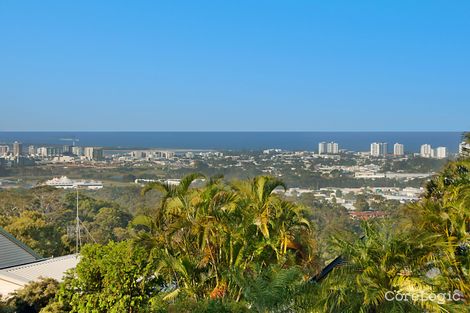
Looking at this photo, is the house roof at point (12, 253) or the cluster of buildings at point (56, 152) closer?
the house roof at point (12, 253)

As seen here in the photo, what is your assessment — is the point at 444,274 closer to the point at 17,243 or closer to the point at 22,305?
the point at 22,305

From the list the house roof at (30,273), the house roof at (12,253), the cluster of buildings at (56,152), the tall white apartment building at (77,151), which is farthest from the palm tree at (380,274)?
the tall white apartment building at (77,151)

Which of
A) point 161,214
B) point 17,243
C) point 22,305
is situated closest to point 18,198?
point 17,243

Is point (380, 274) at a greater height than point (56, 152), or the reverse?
point (380, 274)

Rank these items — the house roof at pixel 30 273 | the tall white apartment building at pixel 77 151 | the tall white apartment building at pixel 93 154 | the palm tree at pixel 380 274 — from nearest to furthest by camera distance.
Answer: the palm tree at pixel 380 274
the house roof at pixel 30 273
the tall white apartment building at pixel 93 154
the tall white apartment building at pixel 77 151

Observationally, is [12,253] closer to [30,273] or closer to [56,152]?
[30,273]

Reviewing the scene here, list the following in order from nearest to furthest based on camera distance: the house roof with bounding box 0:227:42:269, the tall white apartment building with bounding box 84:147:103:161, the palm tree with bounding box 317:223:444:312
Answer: the palm tree with bounding box 317:223:444:312, the house roof with bounding box 0:227:42:269, the tall white apartment building with bounding box 84:147:103:161

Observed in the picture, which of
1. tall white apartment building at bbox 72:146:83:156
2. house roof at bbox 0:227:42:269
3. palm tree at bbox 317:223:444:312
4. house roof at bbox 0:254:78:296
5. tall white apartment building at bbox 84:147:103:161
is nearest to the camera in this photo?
palm tree at bbox 317:223:444:312

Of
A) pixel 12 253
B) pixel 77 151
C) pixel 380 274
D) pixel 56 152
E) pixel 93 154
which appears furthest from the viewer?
pixel 56 152

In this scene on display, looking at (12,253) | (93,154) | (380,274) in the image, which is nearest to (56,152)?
(93,154)

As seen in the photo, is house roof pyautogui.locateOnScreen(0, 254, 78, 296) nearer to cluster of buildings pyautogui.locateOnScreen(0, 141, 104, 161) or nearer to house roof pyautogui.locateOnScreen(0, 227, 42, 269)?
house roof pyautogui.locateOnScreen(0, 227, 42, 269)

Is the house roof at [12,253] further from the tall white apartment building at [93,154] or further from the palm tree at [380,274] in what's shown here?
the tall white apartment building at [93,154]

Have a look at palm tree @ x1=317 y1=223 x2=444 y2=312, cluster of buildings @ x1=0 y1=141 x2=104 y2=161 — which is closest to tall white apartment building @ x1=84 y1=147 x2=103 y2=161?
cluster of buildings @ x1=0 y1=141 x2=104 y2=161
